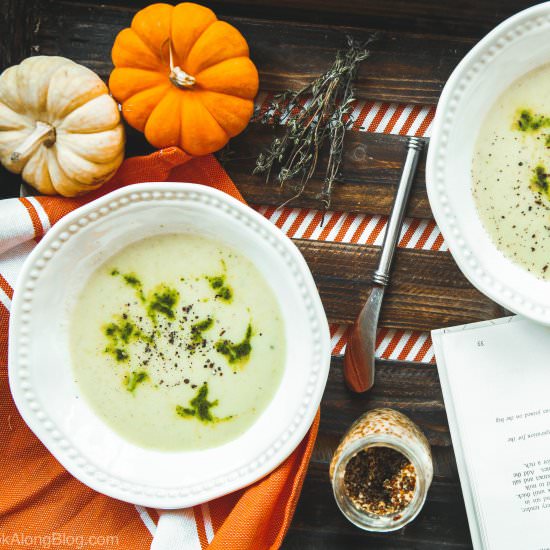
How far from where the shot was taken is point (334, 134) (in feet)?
4.66

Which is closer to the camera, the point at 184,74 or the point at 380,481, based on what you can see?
the point at 184,74

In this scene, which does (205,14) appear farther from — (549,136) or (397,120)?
(549,136)

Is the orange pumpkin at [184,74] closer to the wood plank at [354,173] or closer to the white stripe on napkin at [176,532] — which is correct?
the wood plank at [354,173]

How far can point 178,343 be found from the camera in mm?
1461

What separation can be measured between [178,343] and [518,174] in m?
0.83

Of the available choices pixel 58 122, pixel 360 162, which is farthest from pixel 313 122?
pixel 58 122

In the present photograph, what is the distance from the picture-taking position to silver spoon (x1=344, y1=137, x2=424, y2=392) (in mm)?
1444

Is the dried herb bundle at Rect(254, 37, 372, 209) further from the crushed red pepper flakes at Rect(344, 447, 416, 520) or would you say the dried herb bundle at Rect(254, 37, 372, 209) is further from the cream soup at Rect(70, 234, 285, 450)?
the crushed red pepper flakes at Rect(344, 447, 416, 520)

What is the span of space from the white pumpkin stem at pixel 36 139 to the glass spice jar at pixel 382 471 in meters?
0.89

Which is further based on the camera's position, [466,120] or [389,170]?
[389,170]

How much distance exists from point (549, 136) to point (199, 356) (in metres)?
0.89

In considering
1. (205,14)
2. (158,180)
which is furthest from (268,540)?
(205,14)

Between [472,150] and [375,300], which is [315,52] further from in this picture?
[375,300]

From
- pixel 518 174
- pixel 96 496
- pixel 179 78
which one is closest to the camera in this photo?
pixel 179 78
